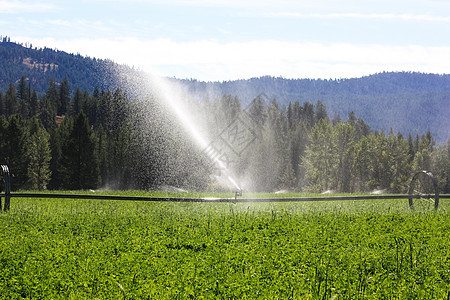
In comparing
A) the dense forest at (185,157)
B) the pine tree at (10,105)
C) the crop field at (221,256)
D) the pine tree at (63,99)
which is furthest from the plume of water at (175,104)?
the pine tree at (63,99)

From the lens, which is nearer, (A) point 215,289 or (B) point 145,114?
(A) point 215,289

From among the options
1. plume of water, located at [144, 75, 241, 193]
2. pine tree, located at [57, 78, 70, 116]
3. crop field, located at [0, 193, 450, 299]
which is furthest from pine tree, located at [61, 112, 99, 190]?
pine tree, located at [57, 78, 70, 116]

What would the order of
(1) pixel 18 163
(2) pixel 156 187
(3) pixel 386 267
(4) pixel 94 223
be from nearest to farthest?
(3) pixel 386 267, (4) pixel 94 223, (2) pixel 156 187, (1) pixel 18 163

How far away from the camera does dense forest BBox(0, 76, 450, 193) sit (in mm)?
61594

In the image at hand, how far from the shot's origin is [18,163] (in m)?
78.8

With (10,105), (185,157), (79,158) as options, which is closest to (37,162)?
(79,158)

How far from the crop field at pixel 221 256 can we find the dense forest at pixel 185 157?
3627 centimetres

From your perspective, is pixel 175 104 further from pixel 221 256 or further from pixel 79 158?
pixel 221 256

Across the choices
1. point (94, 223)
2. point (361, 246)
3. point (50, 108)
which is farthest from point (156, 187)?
point (50, 108)

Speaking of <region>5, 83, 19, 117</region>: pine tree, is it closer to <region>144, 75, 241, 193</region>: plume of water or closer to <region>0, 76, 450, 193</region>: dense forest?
<region>0, 76, 450, 193</region>: dense forest

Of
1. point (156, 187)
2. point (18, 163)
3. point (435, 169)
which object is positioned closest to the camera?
point (156, 187)

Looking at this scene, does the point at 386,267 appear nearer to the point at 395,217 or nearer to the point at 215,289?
the point at 215,289

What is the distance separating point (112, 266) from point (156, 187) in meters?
50.9

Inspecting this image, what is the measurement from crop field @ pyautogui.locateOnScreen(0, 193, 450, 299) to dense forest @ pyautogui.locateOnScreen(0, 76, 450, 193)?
36266 mm
